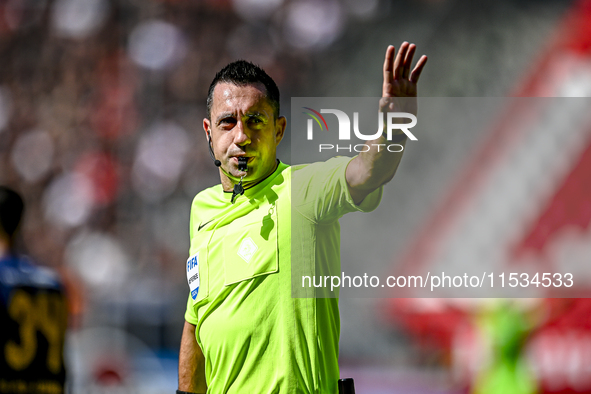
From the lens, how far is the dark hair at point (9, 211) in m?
3.25

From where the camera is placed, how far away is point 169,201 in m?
6.32

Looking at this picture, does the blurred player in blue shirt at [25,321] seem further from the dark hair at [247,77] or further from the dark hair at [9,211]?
the dark hair at [247,77]

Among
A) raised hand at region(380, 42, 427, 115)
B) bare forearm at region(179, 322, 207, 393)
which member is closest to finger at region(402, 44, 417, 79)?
raised hand at region(380, 42, 427, 115)

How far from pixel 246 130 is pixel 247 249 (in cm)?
38

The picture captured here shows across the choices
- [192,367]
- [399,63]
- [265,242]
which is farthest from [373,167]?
[192,367]

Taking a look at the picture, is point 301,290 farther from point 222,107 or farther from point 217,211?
point 222,107

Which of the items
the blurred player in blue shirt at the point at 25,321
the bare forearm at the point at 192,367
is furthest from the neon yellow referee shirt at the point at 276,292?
the blurred player in blue shirt at the point at 25,321

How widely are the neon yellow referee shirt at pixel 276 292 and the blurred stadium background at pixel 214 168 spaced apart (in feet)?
4.96

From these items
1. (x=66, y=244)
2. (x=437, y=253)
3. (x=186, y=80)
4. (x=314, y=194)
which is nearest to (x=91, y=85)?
(x=186, y=80)

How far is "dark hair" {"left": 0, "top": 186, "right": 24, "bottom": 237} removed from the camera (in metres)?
3.25

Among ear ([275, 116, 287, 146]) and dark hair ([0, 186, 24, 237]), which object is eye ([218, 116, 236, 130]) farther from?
dark hair ([0, 186, 24, 237])

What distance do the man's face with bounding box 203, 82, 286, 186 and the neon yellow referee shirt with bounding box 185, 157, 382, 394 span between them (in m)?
0.07

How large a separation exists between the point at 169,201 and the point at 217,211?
168 inches

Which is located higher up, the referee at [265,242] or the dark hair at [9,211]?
the dark hair at [9,211]
